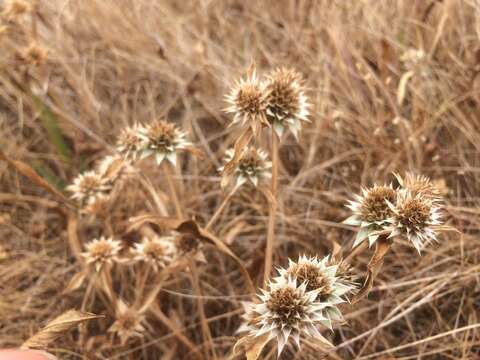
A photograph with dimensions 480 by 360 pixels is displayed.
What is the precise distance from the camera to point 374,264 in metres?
1.05

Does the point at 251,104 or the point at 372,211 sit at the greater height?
the point at 251,104

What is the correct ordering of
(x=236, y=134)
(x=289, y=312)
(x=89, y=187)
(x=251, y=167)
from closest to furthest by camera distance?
1. (x=289, y=312)
2. (x=251, y=167)
3. (x=89, y=187)
4. (x=236, y=134)

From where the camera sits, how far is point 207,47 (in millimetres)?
2400

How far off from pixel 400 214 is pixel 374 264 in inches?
4.3

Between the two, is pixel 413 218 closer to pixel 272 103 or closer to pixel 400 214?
pixel 400 214

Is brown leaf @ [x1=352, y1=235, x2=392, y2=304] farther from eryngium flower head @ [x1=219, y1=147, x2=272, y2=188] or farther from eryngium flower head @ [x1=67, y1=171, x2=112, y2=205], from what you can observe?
eryngium flower head @ [x1=67, y1=171, x2=112, y2=205]

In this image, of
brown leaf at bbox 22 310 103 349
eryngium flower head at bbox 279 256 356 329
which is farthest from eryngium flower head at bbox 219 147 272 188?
brown leaf at bbox 22 310 103 349

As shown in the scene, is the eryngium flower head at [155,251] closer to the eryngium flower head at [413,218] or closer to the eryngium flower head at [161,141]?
the eryngium flower head at [161,141]

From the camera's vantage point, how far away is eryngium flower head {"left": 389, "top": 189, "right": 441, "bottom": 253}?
1.09 m

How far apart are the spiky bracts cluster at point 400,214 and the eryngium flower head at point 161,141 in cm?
47

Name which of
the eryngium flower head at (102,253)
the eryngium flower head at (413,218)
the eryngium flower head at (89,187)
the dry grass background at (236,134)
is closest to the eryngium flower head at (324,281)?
the eryngium flower head at (413,218)

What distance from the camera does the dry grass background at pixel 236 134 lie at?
1.62 m

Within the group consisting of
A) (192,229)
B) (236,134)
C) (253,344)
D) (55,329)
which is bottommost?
(253,344)

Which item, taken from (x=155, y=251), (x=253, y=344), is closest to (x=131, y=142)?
(x=155, y=251)
